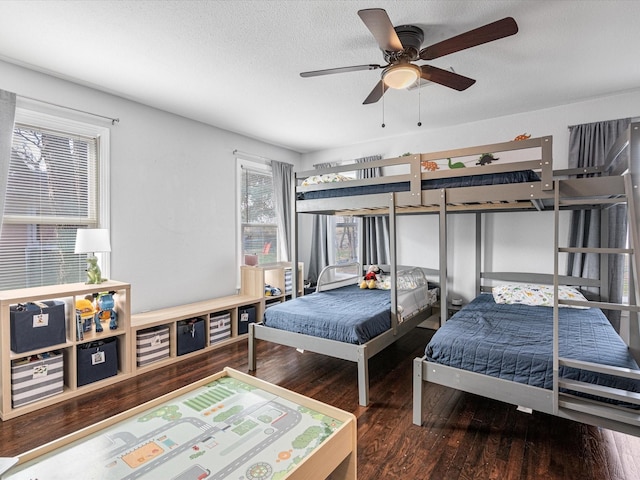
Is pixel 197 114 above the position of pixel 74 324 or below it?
above

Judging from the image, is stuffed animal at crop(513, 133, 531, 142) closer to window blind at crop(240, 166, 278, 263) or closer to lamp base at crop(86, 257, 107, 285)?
window blind at crop(240, 166, 278, 263)

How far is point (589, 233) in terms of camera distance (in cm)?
344

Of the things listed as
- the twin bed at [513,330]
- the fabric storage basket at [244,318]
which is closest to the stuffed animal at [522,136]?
the twin bed at [513,330]

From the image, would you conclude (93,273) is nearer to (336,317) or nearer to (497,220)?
(336,317)

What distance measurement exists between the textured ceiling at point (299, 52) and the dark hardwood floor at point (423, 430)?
2646mm

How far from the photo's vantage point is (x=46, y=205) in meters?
2.93

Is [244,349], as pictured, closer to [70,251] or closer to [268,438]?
[70,251]

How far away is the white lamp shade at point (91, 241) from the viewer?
9.09ft

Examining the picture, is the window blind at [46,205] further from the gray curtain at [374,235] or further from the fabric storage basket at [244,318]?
the gray curtain at [374,235]

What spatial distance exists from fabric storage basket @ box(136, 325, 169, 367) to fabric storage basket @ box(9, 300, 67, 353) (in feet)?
2.11

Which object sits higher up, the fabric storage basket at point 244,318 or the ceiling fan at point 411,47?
the ceiling fan at point 411,47

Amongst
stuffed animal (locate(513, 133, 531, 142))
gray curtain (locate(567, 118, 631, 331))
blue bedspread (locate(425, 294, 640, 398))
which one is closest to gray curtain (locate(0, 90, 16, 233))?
blue bedspread (locate(425, 294, 640, 398))

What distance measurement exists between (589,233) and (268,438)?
12.1ft

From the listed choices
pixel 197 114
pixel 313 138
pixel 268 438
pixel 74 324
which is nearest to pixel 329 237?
pixel 313 138
